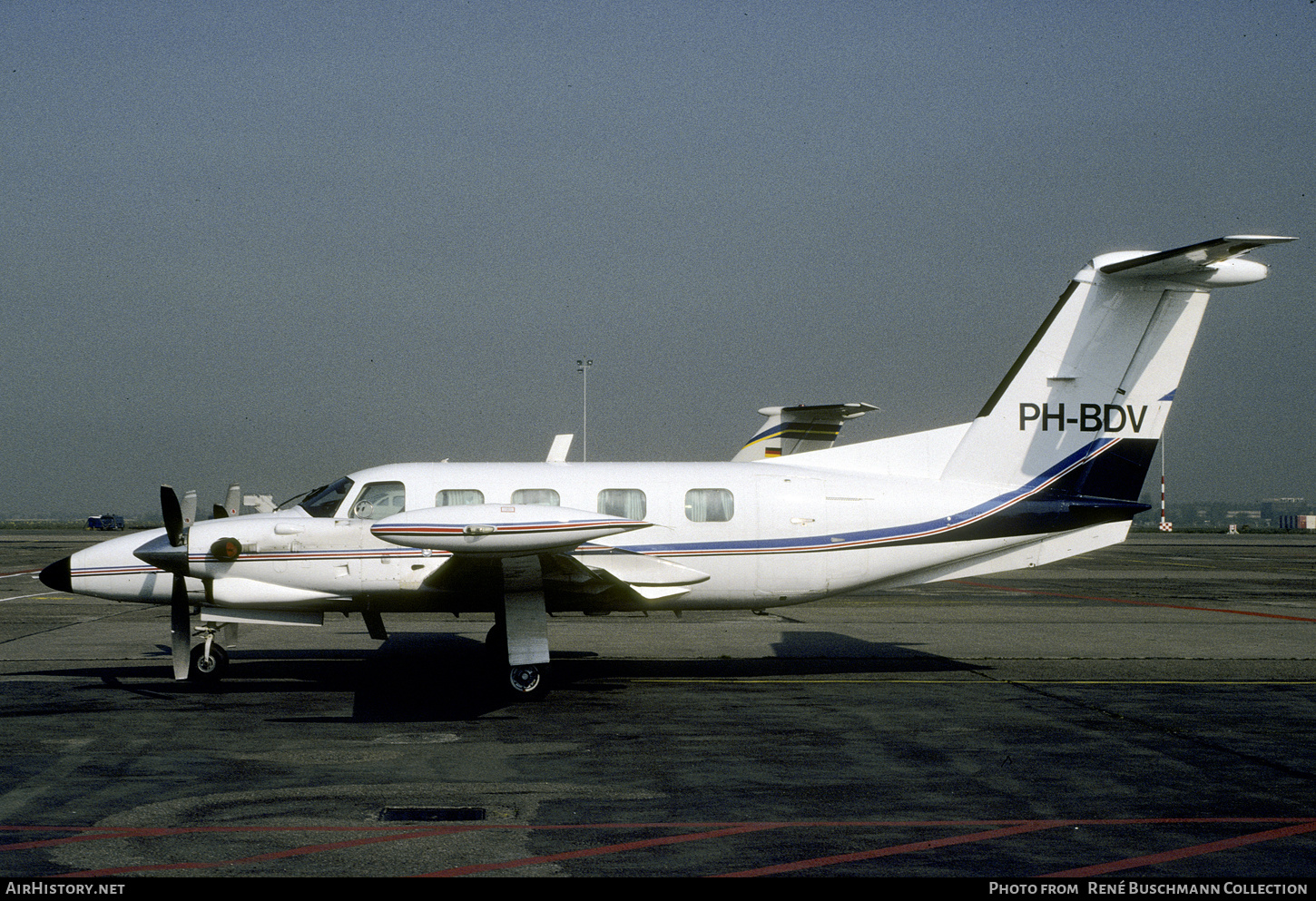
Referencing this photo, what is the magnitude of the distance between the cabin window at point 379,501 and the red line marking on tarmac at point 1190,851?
910cm

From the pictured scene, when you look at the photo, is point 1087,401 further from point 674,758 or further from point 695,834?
point 695,834

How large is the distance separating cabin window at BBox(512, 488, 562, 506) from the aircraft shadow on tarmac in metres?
2.32

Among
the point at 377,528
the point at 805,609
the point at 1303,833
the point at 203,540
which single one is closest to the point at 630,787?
the point at 377,528

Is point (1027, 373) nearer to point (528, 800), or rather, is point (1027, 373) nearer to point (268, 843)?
point (528, 800)

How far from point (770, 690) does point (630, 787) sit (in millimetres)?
4877

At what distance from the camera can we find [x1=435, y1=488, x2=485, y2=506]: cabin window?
13266 millimetres

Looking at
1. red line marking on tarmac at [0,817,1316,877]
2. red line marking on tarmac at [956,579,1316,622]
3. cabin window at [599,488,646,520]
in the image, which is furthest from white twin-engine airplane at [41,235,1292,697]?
red line marking on tarmac at [956,579,1316,622]

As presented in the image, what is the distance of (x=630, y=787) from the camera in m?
8.18

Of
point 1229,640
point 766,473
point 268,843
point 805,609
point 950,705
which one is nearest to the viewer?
point 268,843

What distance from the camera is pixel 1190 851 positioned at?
6.62 m

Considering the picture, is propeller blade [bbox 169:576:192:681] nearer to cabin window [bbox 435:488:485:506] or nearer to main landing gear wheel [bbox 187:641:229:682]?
main landing gear wheel [bbox 187:641:229:682]

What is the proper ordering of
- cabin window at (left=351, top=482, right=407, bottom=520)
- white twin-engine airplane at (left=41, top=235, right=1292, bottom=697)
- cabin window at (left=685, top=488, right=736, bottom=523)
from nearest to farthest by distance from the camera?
white twin-engine airplane at (left=41, top=235, right=1292, bottom=697) < cabin window at (left=351, top=482, right=407, bottom=520) < cabin window at (left=685, top=488, right=736, bottom=523)

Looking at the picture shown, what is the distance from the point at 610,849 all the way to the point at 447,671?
8.18 metres

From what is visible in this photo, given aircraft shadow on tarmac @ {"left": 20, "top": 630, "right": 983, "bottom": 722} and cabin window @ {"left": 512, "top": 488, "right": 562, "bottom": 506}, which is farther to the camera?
cabin window @ {"left": 512, "top": 488, "right": 562, "bottom": 506}
